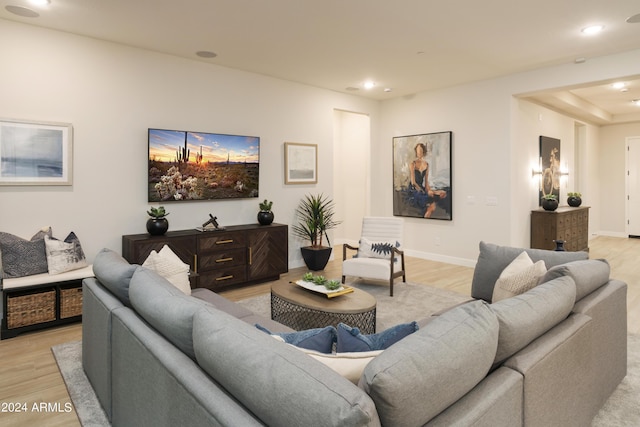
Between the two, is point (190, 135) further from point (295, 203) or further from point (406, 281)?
point (406, 281)

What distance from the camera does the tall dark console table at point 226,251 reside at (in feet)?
14.3

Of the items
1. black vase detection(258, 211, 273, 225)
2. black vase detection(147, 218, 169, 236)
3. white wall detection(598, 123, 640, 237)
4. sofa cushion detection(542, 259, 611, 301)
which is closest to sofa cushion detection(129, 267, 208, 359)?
sofa cushion detection(542, 259, 611, 301)

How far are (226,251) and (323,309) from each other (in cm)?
218

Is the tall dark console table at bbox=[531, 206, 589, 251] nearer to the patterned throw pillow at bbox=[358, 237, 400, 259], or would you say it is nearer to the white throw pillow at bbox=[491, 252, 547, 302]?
the patterned throw pillow at bbox=[358, 237, 400, 259]

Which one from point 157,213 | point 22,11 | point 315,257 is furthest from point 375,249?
point 22,11

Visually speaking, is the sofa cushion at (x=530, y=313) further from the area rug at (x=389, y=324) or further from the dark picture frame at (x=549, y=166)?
the dark picture frame at (x=549, y=166)

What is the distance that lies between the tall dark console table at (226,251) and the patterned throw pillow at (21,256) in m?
0.79

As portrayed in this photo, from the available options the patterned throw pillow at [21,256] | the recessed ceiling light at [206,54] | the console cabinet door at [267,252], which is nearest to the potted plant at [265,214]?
the console cabinet door at [267,252]

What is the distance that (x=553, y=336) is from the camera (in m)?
1.74

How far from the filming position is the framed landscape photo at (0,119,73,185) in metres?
3.74

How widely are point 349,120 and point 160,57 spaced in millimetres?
4423

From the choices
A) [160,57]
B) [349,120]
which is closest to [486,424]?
[160,57]

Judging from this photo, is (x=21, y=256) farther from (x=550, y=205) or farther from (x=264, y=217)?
(x=550, y=205)

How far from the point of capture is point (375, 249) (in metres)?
5.06
